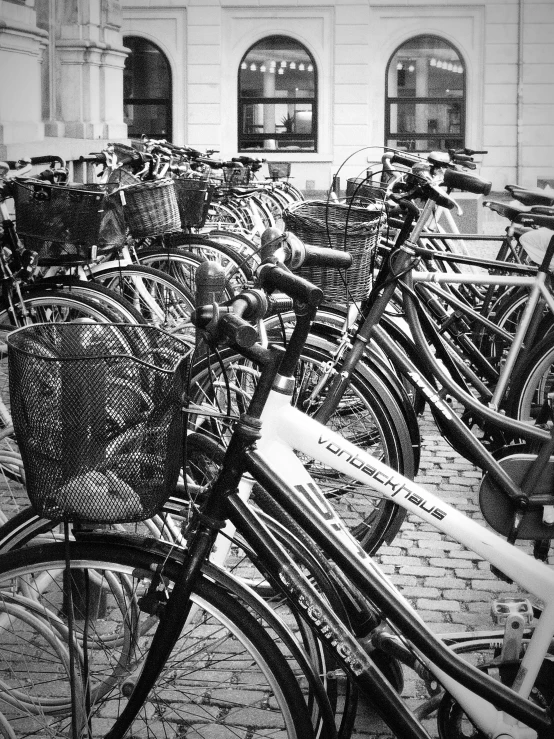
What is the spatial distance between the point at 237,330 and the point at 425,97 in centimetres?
2078

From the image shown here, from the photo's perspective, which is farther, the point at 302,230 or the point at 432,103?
the point at 432,103

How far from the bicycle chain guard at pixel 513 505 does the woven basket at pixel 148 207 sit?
302 centimetres

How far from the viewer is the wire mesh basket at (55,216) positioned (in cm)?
490

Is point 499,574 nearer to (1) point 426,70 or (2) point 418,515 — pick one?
(2) point 418,515

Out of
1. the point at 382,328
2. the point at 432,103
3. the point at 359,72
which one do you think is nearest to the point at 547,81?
the point at 432,103

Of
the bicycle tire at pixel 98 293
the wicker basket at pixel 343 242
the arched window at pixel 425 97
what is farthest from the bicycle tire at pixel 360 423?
the arched window at pixel 425 97

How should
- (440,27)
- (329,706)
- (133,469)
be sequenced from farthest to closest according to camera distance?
(440,27) < (329,706) < (133,469)

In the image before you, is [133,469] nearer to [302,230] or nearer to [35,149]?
[302,230]

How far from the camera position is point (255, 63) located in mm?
21922

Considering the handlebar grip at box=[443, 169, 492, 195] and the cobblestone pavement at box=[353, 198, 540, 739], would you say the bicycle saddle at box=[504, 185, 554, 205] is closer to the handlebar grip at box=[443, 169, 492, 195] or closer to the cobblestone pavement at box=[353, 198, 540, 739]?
the handlebar grip at box=[443, 169, 492, 195]

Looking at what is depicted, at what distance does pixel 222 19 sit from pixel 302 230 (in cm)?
1906

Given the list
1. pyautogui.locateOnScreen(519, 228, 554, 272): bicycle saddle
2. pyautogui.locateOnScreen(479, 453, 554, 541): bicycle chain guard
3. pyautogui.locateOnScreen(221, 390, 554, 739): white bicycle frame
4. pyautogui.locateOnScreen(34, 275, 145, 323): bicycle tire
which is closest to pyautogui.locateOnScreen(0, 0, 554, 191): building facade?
pyautogui.locateOnScreen(34, 275, 145, 323): bicycle tire

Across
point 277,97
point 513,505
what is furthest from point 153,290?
point 277,97

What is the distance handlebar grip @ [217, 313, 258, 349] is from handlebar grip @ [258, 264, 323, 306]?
6.4 inches
